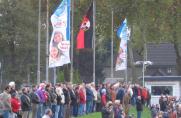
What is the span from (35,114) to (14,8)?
139 feet

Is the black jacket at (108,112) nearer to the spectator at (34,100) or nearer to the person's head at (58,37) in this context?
the spectator at (34,100)

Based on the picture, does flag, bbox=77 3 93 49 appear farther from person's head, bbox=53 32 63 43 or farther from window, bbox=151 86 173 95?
window, bbox=151 86 173 95

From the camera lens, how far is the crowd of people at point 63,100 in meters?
Answer: 25.9

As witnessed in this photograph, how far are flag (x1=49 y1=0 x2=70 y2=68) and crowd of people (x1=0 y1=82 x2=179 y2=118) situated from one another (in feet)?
4.07

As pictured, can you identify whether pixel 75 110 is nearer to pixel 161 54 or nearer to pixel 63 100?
pixel 63 100

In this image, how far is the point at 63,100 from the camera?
31453 mm

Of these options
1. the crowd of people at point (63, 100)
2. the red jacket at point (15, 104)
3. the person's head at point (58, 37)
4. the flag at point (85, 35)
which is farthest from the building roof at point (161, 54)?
the red jacket at point (15, 104)

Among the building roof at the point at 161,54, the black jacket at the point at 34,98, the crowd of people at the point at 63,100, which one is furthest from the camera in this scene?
the building roof at the point at 161,54

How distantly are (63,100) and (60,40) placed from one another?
300 cm

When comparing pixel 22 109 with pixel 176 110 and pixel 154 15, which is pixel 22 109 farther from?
pixel 154 15

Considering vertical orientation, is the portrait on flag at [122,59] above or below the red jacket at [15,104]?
above

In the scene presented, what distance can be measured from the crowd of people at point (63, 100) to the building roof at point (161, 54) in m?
48.5

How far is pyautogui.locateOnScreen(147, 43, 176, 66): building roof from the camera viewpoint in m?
90.6

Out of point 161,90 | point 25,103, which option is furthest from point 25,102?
point 161,90
